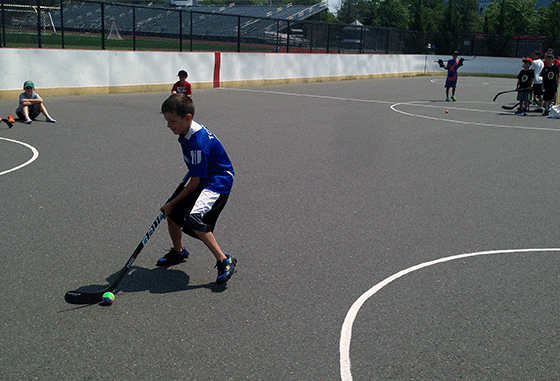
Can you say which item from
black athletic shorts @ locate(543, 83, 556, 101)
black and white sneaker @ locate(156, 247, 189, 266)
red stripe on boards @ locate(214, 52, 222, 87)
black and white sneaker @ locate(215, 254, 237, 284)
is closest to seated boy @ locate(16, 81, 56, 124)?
black and white sneaker @ locate(156, 247, 189, 266)

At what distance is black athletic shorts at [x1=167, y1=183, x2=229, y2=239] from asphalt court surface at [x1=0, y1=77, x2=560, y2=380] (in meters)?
0.53

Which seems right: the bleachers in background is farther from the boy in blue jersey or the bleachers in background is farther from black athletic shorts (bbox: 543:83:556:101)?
the boy in blue jersey

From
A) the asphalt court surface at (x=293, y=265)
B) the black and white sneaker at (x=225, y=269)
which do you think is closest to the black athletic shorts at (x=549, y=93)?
the asphalt court surface at (x=293, y=265)

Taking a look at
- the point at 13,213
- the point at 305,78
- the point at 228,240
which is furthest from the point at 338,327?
the point at 305,78

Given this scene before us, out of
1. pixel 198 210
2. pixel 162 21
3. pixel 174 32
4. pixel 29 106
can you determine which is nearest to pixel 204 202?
pixel 198 210

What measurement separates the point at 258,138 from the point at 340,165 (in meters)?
2.89

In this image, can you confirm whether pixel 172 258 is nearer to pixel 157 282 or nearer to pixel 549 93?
pixel 157 282

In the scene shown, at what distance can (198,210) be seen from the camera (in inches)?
196

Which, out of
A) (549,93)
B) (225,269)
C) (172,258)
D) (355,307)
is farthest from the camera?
(549,93)

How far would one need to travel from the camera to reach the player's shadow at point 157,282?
199 inches

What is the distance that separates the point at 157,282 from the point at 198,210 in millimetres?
764

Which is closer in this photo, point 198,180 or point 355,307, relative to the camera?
point 355,307

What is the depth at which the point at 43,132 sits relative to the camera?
1245 centimetres

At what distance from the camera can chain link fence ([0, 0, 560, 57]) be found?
19188mm
